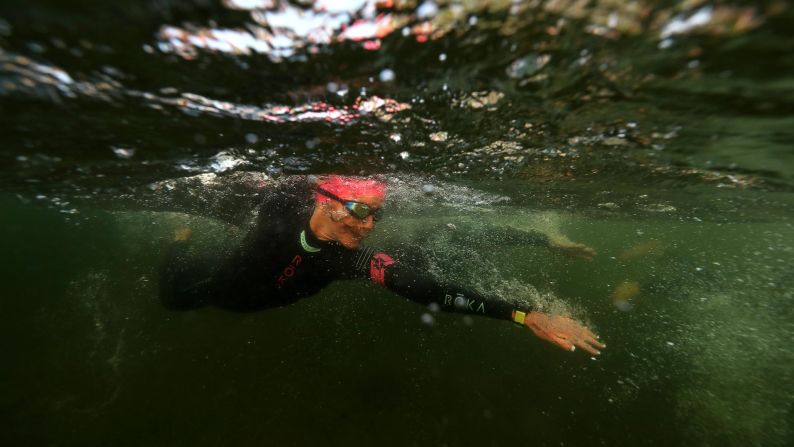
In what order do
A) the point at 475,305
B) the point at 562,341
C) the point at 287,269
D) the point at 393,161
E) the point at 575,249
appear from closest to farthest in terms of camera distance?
the point at 562,341 → the point at 475,305 → the point at 287,269 → the point at 393,161 → the point at 575,249

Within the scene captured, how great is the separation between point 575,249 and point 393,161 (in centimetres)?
738

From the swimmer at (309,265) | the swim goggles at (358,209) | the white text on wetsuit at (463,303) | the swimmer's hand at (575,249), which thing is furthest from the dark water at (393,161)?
the white text on wetsuit at (463,303)

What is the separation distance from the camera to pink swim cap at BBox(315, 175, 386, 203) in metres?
7.59

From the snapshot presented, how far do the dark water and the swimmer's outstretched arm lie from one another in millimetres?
2667

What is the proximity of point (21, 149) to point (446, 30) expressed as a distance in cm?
892

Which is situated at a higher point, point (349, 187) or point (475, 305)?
point (349, 187)

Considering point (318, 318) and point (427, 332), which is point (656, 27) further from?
point (318, 318)

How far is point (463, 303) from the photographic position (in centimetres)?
515

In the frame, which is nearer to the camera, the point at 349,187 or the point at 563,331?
the point at 563,331

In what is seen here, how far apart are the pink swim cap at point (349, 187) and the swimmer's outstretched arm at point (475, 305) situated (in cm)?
206

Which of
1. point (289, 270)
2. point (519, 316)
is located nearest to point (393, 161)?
point (289, 270)

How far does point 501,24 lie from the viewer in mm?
2773

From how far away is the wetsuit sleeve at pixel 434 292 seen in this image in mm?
5039

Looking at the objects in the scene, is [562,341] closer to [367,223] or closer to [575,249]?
[367,223]
